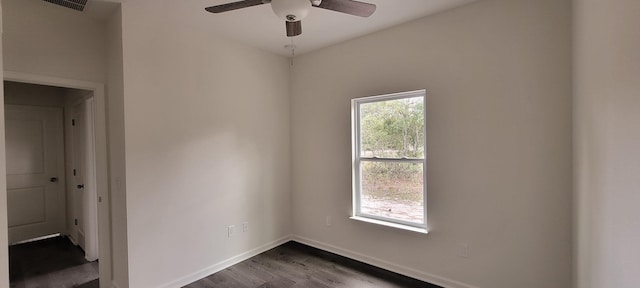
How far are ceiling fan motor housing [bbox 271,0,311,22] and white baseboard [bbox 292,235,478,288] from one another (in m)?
2.71

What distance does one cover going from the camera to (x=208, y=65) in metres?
3.11

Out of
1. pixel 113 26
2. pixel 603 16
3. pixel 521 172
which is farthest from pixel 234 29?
pixel 521 172

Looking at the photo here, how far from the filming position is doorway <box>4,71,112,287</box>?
273cm

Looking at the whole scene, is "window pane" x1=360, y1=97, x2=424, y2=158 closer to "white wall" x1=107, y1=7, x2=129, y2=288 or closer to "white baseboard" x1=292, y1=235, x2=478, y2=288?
"white baseboard" x1=292, y1=235, x2=478, y2=288

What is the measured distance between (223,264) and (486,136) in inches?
123

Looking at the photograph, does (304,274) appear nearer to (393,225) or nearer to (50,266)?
(393,225)

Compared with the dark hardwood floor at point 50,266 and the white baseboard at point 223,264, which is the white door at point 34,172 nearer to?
the dark hardwood floor at point 50,266

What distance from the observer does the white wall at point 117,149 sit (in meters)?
2.51

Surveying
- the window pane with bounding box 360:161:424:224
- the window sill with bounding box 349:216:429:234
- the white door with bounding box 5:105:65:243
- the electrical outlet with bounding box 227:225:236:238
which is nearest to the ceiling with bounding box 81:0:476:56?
the window pane with bounding box 360:161:424:224

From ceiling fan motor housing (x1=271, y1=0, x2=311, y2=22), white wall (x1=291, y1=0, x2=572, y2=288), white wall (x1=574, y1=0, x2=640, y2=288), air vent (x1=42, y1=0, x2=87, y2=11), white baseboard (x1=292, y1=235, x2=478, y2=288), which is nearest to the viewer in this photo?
white wall (x1=574, y1=0, x2=640, y2=288)

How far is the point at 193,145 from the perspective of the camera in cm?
298

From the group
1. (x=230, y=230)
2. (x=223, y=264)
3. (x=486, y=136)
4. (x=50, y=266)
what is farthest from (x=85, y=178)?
(x=486, y=136)

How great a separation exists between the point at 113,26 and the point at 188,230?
84.0 inches

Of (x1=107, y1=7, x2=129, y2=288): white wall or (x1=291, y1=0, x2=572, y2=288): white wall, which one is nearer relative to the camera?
(x1=291, y1=0, x2=572, y2=288): white wall
